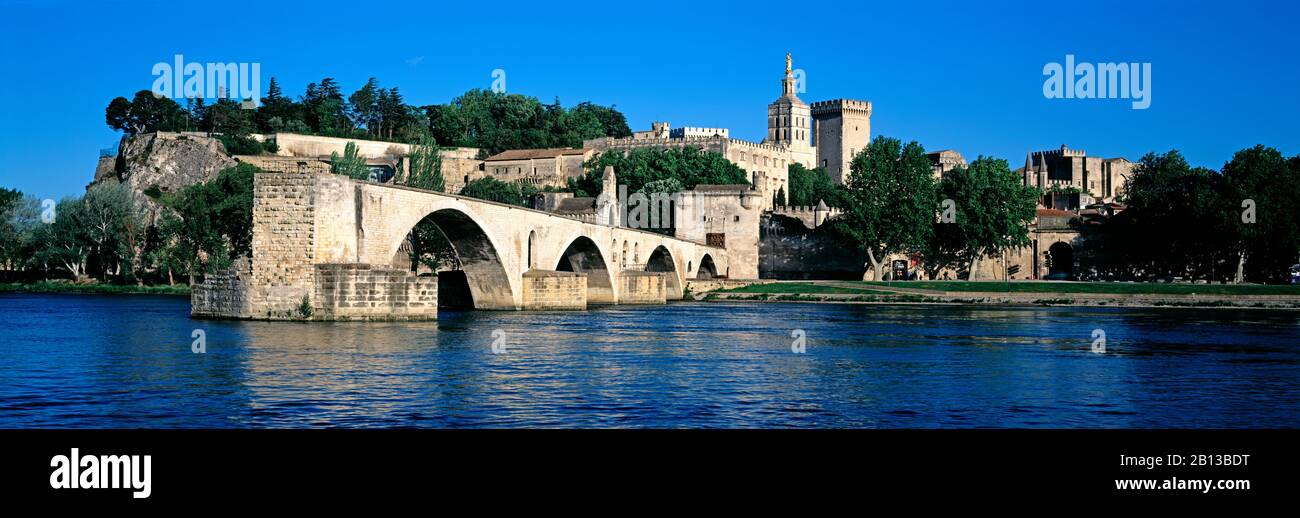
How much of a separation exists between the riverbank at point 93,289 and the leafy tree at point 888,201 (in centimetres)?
4618

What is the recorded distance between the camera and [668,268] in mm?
79812

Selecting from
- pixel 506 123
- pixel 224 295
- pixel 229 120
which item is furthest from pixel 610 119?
pixel 224 295

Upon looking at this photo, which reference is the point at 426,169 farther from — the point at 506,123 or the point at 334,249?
the point at 506,123

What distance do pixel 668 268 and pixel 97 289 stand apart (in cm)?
3672

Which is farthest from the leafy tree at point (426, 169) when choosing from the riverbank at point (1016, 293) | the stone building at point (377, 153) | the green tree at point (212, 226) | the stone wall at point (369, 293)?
the stone wall at point (369, 293)

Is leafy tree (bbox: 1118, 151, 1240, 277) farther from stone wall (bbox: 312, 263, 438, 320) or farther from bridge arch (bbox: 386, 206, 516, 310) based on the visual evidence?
stone wall (bbox: 312, 263, 438, 320)

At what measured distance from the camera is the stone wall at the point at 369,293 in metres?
36.0

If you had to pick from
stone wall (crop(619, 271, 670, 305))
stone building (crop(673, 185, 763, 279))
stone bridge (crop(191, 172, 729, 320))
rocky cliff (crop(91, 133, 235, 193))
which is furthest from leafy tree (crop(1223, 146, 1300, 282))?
rocky cliff (crop(91, 133, 235, 193))

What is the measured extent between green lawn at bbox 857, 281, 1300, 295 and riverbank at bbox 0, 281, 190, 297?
1756 inches

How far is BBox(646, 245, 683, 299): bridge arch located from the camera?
78812mm

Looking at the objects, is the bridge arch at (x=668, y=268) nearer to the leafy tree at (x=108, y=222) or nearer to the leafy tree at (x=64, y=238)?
the leafy tree at (x=108, y=222)
